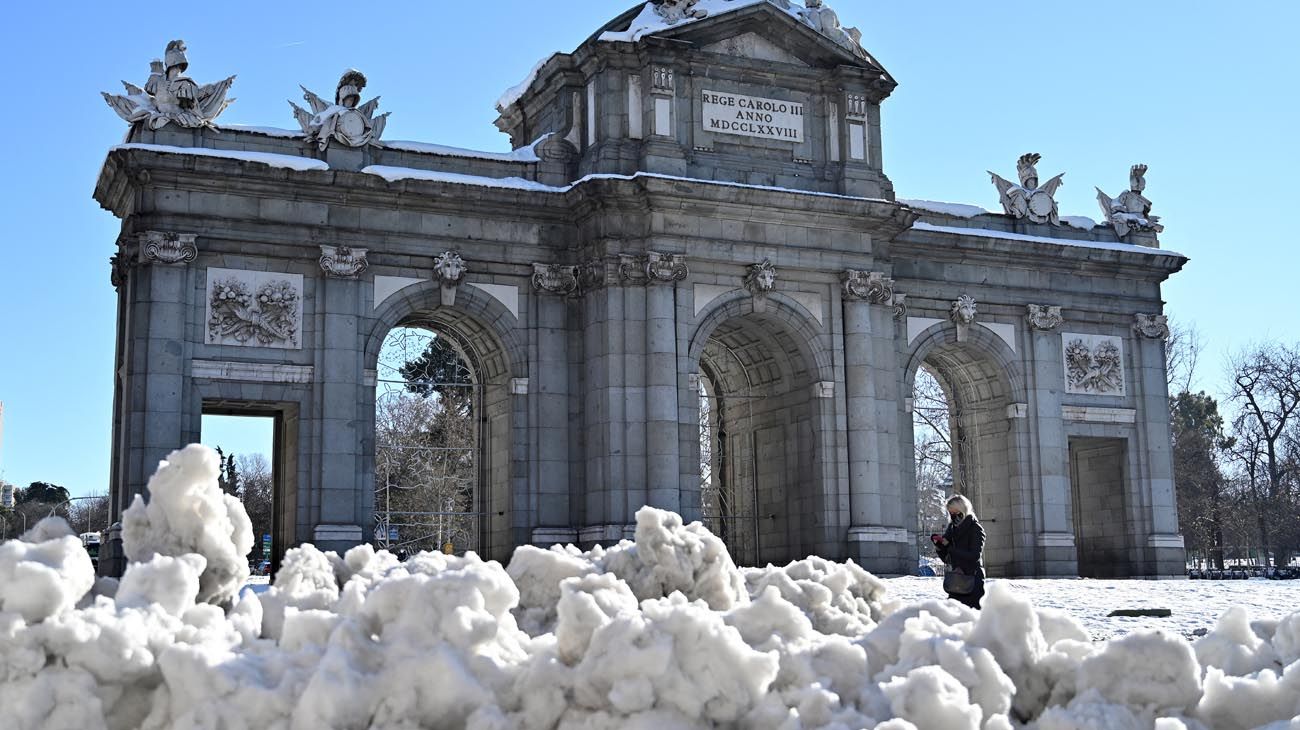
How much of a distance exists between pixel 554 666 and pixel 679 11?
21.3m

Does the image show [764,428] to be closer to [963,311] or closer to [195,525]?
[963,311]

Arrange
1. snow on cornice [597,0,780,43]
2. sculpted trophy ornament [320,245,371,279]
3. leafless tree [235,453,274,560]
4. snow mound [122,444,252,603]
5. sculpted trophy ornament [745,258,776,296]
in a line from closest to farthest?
1. snow mound [122,444,252,603]
2. sculpted trophy ornament [320,245,371,279]
3. snow on cornice [597,0,780,43]
4. sculpted trophy ornament [745,258,776,296]
5. leafless tree [235,453,274,560]

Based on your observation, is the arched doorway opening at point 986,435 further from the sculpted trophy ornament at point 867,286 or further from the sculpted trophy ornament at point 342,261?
the sculpted trophy ornament at point 342,261

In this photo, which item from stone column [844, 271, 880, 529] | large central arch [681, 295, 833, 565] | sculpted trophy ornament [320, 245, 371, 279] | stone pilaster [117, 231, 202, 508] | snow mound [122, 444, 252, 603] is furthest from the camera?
large central arch [681, 295, 833, 565]

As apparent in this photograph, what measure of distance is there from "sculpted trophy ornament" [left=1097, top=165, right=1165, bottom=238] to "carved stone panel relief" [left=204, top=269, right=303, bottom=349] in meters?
16.8

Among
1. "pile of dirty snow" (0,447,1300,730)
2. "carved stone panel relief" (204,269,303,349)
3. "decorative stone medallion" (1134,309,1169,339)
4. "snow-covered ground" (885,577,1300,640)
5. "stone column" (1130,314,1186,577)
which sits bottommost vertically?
"snow-covered ground" (885,577,1300,640)

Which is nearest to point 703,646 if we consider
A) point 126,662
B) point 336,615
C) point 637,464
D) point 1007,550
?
point 336,615

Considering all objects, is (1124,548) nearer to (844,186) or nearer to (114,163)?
(844,186)

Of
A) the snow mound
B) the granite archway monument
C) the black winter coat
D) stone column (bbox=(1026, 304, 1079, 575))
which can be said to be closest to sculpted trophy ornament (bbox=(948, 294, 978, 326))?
the granite archway monument

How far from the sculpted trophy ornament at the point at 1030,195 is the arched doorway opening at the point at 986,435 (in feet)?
9.46

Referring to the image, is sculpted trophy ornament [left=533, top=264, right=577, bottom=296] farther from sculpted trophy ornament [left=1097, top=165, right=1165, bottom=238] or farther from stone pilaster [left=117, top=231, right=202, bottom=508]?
sculpted trophy ornament [left=1097, top=165, right=1165, bottom=238]

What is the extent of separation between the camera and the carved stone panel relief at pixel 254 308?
22.8m

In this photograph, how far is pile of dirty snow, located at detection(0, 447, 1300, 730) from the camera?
186 inches

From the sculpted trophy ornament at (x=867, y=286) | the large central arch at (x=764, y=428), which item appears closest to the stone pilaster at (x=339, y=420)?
the large central arch at (x=764, y=428)
